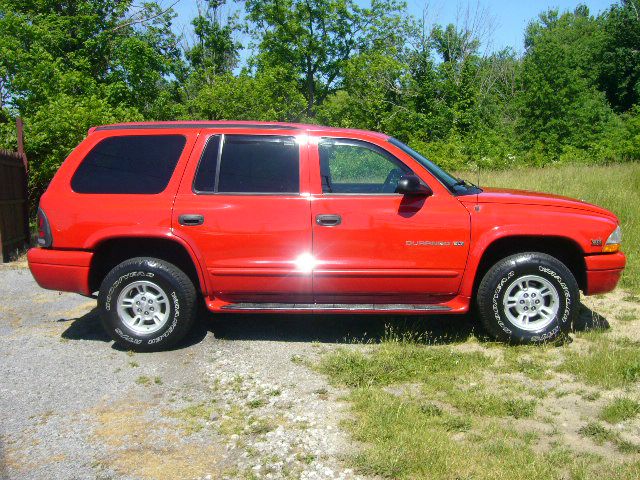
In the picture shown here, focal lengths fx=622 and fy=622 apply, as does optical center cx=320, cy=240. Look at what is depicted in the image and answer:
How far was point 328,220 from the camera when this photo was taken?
532cm

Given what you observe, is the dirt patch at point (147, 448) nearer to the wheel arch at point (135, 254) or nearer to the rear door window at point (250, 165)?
the wheel arch at point (135, 254)

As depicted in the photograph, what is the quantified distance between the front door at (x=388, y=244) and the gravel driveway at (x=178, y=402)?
2.51 ft

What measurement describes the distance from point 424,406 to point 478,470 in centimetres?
87

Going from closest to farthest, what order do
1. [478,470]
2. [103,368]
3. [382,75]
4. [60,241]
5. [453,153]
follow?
[478,470] < [103,368] < [60,241] < [453,153] < [382,75]

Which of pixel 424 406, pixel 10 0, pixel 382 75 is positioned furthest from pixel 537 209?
pixel 382 75

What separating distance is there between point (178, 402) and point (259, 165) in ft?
7.14

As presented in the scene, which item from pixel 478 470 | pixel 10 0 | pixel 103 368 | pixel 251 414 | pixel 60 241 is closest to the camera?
pixel 478 470

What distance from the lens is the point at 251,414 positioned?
417 centimetres

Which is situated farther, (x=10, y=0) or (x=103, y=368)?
(x=10, y=0)

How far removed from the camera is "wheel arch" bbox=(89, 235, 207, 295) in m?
5.57

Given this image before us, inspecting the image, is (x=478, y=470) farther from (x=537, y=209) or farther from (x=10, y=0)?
(x=10, y=0)

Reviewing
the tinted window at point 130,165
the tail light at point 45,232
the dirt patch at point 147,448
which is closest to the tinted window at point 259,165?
the tinted window at point 130,165

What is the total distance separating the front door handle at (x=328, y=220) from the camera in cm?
531

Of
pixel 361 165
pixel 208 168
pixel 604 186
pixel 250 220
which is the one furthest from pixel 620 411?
pixel 604 186
